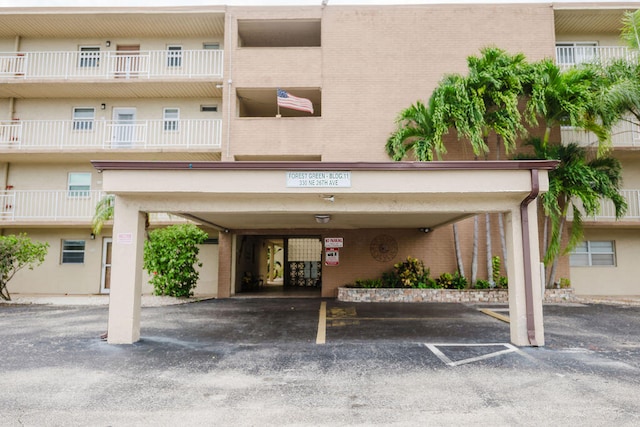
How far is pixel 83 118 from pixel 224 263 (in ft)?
30.1

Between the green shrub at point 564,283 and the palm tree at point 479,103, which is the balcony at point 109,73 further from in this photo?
the green shrub at point 564,283

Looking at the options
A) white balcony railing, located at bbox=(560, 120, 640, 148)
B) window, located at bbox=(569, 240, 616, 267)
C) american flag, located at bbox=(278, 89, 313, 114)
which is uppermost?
american flag, located at bbox=(278, 89, 313, 114)

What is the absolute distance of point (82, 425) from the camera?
4.06 metres

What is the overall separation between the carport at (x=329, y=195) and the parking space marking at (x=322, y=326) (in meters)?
2.59

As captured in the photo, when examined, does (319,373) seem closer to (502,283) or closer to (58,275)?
(502,283)

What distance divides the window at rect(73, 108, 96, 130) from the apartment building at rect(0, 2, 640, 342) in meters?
0.06

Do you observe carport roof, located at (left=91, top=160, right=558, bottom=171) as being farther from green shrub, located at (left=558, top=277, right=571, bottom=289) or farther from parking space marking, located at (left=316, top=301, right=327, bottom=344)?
green shrub, located at (left=558, top=277, right=571, bottom=289)

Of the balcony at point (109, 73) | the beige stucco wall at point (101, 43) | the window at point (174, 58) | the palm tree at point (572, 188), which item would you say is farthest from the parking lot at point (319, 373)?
the beige stucco wall at point (101, 43)

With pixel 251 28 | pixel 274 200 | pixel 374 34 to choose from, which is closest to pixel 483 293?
pixel 274 200

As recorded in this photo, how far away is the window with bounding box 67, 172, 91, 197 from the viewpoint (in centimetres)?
1677

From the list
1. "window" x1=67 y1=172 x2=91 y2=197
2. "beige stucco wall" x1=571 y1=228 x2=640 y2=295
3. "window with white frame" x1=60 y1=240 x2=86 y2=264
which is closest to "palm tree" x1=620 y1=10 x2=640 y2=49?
"beige stucco wall" x1=571 y1=228 x2=640 y2=295

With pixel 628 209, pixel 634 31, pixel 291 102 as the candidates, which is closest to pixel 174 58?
pixel 291 102

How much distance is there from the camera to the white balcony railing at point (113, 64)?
55.0ft

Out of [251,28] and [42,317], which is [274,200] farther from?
[251,28]
